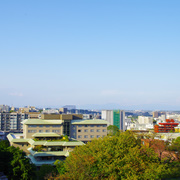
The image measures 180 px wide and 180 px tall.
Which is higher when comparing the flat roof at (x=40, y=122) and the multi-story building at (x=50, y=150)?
the flat roof at (x=40, y=122)

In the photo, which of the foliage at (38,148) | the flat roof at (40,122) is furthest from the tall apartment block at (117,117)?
the foliage at (38,148)

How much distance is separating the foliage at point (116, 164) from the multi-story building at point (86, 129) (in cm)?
2997

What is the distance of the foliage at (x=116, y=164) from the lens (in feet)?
70.9

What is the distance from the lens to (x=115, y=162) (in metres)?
22.3

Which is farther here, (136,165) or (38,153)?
(38,153)

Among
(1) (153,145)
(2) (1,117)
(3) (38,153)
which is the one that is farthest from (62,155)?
(2) (1,117)

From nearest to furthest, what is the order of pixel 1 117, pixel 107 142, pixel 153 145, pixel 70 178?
pixel 70 178, pixel 107 142, pixel 153 145, pixel 1 117

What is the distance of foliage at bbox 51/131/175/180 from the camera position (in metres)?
21.6

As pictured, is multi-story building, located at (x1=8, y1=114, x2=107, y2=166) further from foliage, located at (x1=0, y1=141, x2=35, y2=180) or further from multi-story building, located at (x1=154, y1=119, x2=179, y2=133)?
multi-story building, located at (x1=154, y1=119, x2=179, y2=133)

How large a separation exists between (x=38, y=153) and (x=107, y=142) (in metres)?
15.2

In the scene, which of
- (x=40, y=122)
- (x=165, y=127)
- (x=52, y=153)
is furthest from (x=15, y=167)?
(x=165, y=127)

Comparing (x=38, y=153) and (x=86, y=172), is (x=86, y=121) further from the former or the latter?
(x=86, y=172)

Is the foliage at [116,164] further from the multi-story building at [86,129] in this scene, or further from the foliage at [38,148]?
the multi-story building at [86,129]

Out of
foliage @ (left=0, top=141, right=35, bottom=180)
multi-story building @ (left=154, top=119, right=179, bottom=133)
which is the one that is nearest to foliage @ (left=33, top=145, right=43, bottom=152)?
foliage @ (left=0, top=141, right=35, bottom=180)
